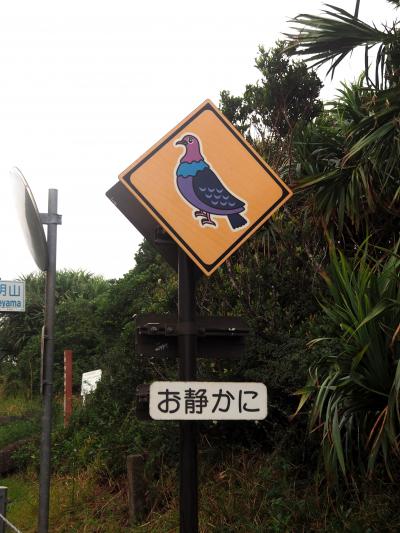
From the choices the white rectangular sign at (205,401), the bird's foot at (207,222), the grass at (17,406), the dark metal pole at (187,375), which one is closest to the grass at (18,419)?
the grass at (17,406)

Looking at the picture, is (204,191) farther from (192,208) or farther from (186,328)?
(186,328)

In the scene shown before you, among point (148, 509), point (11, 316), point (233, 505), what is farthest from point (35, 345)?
point (233, 505)

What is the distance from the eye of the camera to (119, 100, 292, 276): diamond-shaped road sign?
155 inches

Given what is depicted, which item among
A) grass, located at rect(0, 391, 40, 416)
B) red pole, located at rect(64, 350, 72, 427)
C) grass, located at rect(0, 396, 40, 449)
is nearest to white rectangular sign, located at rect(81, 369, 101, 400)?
red pole, located at rect(64, 350, 72, 427)

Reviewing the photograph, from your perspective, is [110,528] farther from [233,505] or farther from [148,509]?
[233,505]

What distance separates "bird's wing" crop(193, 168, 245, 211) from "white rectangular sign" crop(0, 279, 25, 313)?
5167 millimetres

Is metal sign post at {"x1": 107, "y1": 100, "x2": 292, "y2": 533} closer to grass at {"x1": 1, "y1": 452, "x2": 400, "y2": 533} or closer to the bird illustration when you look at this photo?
the bird illustration

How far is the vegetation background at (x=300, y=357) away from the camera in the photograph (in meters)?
5.29

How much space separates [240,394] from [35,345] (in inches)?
542

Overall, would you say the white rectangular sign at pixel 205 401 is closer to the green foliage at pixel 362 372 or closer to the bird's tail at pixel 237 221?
the bird's tail at pixel 237 221

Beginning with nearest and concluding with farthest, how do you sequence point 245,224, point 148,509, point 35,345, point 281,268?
point 245,224, point 148,509, point 281,268, point 35,345

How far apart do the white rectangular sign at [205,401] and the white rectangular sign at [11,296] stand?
5305 mm

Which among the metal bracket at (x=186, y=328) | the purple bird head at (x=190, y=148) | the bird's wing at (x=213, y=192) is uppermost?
the purple bird head at (x=190, y=148)

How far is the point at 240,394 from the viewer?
12.2ft
